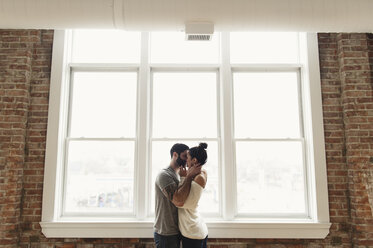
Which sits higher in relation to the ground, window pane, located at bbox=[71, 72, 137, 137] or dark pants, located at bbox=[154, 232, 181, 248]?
window pane, located at bbox=[71, 72, 137, 137]

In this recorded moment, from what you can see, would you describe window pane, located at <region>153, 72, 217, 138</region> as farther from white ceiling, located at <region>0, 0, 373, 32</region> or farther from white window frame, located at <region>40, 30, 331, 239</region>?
white ceiling, located at <region>0, 0, 373, 32</region>

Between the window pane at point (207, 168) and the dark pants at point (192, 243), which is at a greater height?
the window pane at point (207, 168)

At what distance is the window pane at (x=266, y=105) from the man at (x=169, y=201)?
0.98m

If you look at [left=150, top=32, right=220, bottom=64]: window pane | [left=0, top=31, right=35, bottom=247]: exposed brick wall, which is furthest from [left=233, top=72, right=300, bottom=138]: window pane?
[left=0, top=31, right=35, bottom=247]: exposed brick wall

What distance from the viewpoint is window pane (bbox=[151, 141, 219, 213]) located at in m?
2.89

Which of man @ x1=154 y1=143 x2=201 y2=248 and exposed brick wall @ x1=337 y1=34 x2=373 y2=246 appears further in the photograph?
exposed brick wall @ x1=337 y1=34 x2=373 y2=246

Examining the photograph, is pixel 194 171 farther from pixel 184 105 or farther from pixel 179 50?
pixel 179 50

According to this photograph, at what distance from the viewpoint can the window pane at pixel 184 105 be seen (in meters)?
2.97

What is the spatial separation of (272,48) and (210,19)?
1309mm

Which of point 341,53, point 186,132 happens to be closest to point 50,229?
point 186,132

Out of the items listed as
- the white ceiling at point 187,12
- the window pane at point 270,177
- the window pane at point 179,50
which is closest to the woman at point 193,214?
the window pane at point 270,177

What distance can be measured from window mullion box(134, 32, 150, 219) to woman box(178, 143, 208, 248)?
625 millimetres

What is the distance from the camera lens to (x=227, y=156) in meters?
2.87

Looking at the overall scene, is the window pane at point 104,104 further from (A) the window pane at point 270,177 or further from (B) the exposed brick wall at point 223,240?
(A) the window pane at point 270,177
